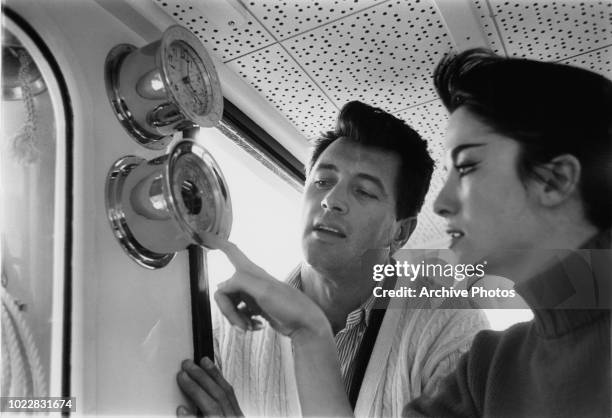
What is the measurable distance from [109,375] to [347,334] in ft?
1.41

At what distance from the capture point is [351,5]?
1184mm

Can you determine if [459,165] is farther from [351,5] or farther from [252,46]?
[252,46]

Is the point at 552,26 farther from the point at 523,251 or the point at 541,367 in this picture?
the point at 541,367

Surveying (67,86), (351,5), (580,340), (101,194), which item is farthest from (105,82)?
(580,340)

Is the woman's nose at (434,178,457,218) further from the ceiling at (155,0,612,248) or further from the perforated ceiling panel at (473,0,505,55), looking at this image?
the perforated ceiling panel at (473,0,505,55)

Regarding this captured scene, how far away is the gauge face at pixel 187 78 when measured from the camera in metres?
1.16

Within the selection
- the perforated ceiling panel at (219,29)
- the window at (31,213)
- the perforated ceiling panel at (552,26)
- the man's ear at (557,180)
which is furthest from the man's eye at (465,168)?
the window at (31,213)

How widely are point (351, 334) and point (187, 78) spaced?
0.56 m

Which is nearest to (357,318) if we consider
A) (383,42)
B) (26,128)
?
(383,42)

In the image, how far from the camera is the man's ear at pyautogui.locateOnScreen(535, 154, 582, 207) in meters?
1.06

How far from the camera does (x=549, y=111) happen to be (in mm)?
1105

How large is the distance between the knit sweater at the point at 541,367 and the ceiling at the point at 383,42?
204 mm

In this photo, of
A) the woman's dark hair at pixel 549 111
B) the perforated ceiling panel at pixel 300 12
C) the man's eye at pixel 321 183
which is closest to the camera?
the woman's dark hair at pixel 549 111

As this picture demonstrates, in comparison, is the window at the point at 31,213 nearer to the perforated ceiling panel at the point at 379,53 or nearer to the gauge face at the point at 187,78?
the gauge face at the point at 187,78
